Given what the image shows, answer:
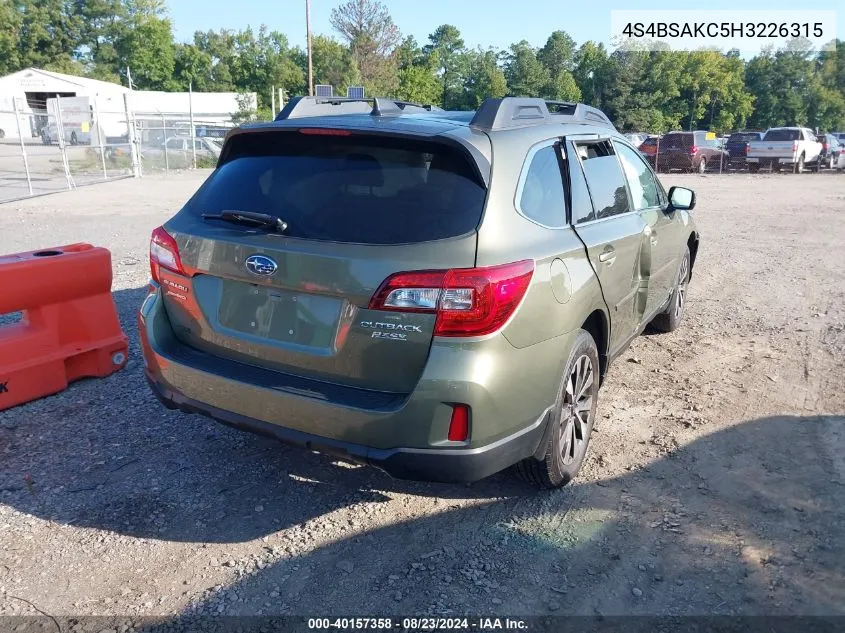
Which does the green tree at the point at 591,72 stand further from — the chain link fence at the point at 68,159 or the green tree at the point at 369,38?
the chain link fence at the point at 68,159

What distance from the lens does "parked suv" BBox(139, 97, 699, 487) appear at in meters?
2.70

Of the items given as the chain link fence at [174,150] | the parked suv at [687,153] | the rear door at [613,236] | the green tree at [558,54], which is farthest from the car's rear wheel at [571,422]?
the green tree at [558,54]

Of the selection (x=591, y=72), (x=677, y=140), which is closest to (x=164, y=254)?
(x=677, y=140)

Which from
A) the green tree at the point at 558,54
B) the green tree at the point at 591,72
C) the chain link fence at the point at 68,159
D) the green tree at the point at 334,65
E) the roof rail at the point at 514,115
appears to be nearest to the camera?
the roof rail at the point at 514,115

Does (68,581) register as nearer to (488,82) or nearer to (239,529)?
(239,529)

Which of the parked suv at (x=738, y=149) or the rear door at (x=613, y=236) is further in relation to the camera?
the parked suv at (x=738, y=149)

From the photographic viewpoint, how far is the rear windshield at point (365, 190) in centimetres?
281

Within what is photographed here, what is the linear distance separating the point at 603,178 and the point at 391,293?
2049mm

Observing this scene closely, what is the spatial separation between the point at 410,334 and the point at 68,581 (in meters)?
1.76

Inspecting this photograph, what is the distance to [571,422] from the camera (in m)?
3.54

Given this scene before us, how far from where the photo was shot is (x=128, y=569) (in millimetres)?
2895

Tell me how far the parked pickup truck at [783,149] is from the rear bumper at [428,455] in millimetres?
32336

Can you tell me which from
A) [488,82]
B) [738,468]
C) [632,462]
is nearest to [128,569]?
[632,462]

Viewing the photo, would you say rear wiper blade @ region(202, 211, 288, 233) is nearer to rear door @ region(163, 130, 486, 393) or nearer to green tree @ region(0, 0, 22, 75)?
rear door @ region(163, 130, 486, 393)
